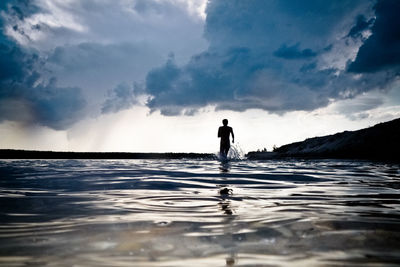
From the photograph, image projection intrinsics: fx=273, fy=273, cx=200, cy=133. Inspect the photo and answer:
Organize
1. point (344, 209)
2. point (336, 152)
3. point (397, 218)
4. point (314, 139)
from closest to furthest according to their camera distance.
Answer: point (397, 218), point (344, 209), point (336, 152), point (314, 139)

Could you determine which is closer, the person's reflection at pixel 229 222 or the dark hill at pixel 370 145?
the person's reflection at pixel 229 222

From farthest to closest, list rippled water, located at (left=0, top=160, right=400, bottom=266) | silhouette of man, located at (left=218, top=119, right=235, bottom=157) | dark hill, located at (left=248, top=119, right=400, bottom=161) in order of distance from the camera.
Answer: silhouette of man, located at (left=218, top=119, right=235, bottom=157)
dark hill, located at (left=248, top=119, right=400, bottom=161)
rippled water, located at (left=0, top=160, right=400, bottom=266)

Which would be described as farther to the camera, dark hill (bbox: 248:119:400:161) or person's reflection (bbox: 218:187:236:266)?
dark hill (bbox: 248:119:400:161)

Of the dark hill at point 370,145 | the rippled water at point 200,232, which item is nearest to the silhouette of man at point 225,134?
the dark hill at point 370,145

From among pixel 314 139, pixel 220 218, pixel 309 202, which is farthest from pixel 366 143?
pixel 220 218

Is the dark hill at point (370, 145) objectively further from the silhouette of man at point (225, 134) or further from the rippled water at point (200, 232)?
the rippled water at point (200, 232)

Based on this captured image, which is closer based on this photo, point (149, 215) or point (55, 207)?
point (149, 215)

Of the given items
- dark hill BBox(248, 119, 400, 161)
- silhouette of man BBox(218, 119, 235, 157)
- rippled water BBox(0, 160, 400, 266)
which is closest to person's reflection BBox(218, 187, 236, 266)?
rippled water BBox(0, 160, 400, 266)

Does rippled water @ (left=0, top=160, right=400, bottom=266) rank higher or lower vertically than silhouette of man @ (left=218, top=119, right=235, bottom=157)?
lower

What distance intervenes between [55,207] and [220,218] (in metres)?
1.51

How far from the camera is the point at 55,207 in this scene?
2434 millimetres

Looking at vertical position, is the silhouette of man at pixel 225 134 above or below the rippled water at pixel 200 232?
above

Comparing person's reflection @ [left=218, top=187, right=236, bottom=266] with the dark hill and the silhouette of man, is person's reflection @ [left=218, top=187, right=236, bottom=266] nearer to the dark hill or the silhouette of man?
the silhouette of man

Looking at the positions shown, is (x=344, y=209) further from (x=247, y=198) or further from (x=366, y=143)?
(x=366, y=143)
